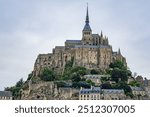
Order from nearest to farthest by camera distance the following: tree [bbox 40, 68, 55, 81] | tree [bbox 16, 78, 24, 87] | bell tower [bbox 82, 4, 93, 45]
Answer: tree [bbox 40, 68, 55, 81] → tree [bbox 16, 78, 24, 87] → bell tower [bbox 82, 4, 93, 45]

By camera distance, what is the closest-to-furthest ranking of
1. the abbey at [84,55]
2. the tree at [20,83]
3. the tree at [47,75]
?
the tree at [47,75], the abbey at [84,55], the tree at [20,83]

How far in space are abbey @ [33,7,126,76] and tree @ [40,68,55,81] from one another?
6.95 ft

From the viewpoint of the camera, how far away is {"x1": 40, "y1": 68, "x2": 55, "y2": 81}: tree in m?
56.3

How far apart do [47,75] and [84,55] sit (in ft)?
18.7

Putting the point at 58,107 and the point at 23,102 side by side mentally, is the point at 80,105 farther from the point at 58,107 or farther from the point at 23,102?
the point at 23,102

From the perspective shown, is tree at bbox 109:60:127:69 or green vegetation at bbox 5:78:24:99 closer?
green vegetation at bbox 5:78:24:99

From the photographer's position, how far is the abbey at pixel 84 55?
196 ft

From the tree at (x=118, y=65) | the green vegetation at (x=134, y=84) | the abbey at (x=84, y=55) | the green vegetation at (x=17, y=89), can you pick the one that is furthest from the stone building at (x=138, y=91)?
the green vegetation at (x=17, y=89)

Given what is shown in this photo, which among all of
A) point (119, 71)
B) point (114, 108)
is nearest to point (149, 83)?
point (119, 71)

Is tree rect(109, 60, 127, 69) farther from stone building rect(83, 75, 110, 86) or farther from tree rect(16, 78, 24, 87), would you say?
tree rect(16, 78, 24, 87)

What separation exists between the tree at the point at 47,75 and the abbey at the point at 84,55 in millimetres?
2119

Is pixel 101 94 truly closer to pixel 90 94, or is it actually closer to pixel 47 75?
pixel 90 94

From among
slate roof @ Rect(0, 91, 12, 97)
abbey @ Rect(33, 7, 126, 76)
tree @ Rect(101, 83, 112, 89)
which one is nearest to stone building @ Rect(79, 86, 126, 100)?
tree @ Rect(101, 83, 112, 89)

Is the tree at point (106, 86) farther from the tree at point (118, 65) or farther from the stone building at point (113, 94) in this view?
the tree at point (118, 65)
